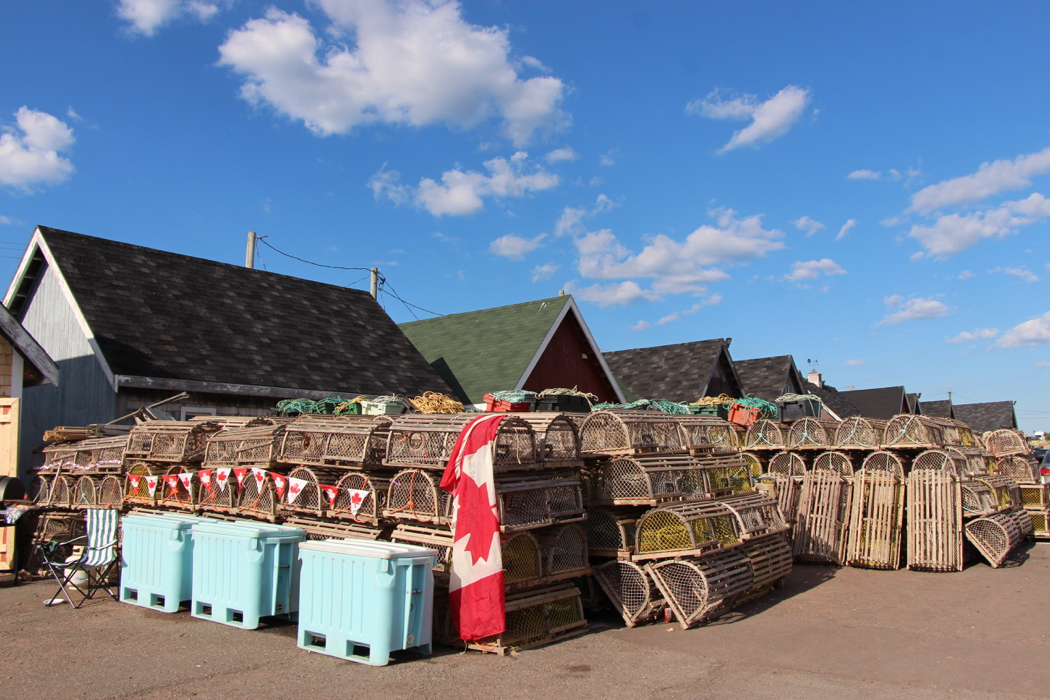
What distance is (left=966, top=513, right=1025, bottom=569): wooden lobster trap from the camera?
11.4 m

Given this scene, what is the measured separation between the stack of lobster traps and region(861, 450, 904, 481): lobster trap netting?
3.27 m

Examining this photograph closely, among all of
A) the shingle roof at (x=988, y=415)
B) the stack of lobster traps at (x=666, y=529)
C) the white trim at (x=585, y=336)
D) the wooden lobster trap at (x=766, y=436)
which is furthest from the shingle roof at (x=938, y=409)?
the stack of lobster traps at (x=666, y=529)

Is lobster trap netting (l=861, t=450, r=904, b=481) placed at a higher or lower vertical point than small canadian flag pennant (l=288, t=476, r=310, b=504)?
higher

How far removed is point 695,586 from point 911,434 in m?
6.83

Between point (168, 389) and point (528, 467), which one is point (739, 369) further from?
point (528, 467)

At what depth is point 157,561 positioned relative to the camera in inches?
326

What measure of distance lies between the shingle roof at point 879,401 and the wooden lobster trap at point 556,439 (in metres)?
38.0

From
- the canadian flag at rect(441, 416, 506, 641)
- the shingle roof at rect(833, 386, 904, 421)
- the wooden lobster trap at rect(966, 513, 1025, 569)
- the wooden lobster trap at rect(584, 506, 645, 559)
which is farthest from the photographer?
the shingle roof at rect(833, 386, 904, 421)

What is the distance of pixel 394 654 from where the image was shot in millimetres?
6734

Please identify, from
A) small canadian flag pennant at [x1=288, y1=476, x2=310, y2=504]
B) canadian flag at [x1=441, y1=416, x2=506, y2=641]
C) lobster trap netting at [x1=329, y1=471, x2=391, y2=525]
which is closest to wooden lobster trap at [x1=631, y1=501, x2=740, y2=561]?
canadian flag at [x1=441, y1=416, x2=506, y2=641]

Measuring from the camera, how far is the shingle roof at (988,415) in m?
61.9

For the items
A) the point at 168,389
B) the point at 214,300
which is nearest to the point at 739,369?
the point at 214,300

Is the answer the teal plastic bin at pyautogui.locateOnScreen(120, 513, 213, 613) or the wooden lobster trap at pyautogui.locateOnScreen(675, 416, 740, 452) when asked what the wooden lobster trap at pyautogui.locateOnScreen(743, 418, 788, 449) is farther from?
the teal plastic bin at pyautogui.locateOnScreen(120, 513, 213, 613)

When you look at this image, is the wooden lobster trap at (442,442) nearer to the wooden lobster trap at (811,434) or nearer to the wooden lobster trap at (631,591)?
the wooden lobster trap at (631,591)
